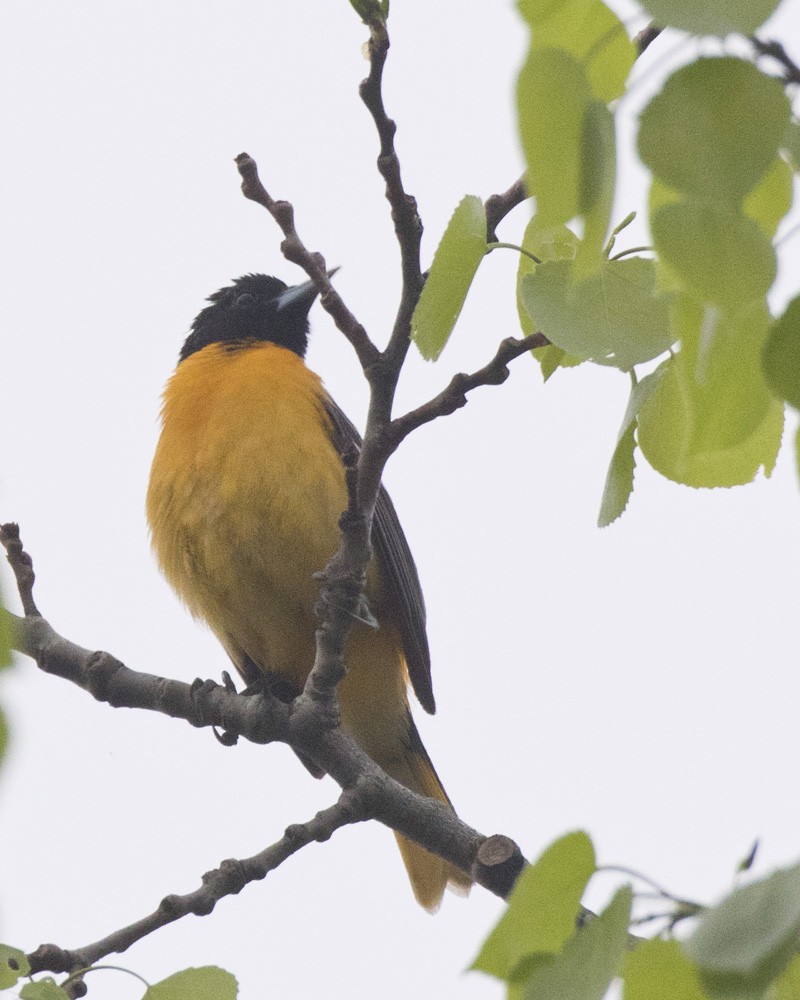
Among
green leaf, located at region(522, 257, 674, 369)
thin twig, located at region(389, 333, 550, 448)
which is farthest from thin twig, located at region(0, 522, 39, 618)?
green leaf, located at region(522, 257, 674, 369)

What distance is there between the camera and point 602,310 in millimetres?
1513

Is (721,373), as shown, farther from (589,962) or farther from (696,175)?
(589,962)

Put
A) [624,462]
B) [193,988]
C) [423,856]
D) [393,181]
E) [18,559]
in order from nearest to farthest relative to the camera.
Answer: [624,462], [193,988], [393,181], [18,559], [423,856]

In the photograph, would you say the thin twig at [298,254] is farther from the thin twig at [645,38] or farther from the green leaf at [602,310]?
the green leaf at [602,310]

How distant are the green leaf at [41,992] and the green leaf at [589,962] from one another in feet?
3.69

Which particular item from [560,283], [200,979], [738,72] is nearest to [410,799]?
[200,979]

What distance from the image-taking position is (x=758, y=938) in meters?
0.86

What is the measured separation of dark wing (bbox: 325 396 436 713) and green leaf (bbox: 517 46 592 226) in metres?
3.34

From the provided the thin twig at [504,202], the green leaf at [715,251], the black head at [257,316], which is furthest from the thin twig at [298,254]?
the black head at [257,316]

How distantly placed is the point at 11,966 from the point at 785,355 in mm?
1637

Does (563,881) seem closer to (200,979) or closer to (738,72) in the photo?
(738,72)

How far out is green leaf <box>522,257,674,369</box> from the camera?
1.48m

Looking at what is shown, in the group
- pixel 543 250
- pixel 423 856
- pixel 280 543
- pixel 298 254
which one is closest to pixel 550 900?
pixel 543 250

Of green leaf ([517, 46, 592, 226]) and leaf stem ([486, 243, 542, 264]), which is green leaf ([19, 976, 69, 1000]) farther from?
green leaf ([517, 46, 592, 226])
